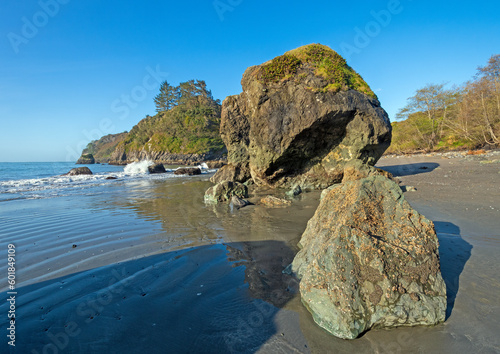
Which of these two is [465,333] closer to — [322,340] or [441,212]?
[322,340]

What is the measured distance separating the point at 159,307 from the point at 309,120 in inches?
387

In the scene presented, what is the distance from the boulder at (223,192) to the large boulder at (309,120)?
8.04 ft

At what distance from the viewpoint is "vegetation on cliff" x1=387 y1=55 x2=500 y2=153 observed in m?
24.6

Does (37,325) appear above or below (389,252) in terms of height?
below

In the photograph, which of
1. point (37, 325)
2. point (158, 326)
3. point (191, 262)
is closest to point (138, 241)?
point (191, 262)

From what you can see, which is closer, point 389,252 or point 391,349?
point 391,349

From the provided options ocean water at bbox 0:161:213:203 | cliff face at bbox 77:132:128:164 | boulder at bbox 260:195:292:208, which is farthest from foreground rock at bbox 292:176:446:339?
cliff face at bbox 77:132:128:164

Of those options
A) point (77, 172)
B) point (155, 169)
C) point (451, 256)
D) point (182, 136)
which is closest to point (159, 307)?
point (451, 256)

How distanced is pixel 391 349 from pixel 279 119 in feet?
33.8

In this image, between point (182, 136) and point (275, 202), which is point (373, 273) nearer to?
point (275, 202)

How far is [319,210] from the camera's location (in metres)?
4.14

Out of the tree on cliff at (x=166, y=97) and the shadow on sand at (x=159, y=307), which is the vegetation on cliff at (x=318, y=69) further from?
the tree on cliff at (x=166, y=97)

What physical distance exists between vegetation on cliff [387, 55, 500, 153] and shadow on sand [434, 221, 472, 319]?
2822 centimetres

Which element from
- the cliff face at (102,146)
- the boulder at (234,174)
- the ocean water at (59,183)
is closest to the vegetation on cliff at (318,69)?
the boulder at (234,174)
